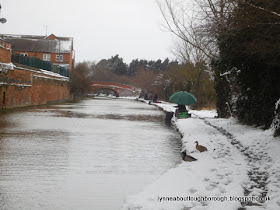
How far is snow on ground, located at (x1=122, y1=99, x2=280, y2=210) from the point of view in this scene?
5734 millimetres

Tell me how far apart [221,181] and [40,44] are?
7945 centimetres

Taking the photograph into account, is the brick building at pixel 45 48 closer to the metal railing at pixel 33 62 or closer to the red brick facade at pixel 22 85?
the metal railing at pixel 33 62

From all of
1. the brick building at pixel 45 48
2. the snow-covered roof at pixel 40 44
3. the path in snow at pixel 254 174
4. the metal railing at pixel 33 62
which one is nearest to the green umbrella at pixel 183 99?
the path in snow at pixel 254 174

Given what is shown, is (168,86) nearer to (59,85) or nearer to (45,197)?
(59,85)

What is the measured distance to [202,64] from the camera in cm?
3725

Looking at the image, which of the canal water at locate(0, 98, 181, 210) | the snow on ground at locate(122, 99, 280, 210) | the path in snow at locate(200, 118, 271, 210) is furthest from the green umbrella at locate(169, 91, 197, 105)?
the snow on ground at locate(122, 99, 280, 210)

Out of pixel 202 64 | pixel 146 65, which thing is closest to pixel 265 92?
pixel 202 64

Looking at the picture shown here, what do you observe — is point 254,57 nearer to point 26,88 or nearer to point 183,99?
point 183,99

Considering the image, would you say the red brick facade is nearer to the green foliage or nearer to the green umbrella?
the green umbrella

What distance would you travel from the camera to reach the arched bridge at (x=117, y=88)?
106137mm

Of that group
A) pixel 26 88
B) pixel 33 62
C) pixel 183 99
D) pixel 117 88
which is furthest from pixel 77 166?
pixel 117 88

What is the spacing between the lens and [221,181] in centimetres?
720

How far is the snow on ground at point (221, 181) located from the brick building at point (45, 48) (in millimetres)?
72269

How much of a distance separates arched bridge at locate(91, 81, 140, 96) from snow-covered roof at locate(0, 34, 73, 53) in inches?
921
